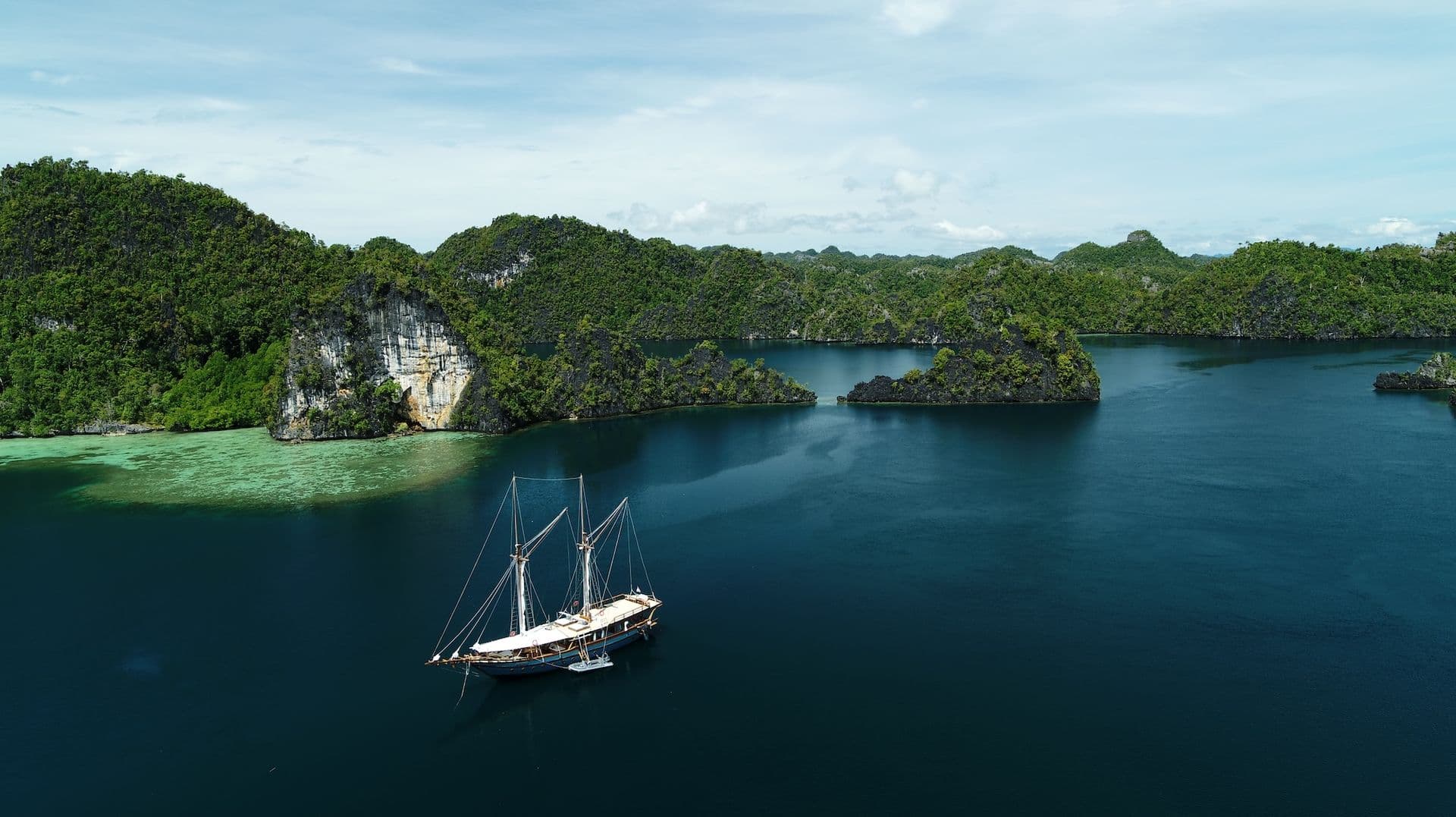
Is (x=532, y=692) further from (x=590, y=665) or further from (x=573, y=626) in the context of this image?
(x=573, y=626)

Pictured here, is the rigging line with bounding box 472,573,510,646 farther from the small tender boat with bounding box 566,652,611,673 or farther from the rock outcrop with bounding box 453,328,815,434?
the rock outcrop with bounding box 453,328,815,434

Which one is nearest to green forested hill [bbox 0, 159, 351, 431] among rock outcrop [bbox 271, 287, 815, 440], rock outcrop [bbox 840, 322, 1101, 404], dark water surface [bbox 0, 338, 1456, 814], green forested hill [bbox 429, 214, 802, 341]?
rock outcrop [bbox 271, 287, 815, 440]

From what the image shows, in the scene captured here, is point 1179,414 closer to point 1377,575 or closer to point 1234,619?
point 1377,575

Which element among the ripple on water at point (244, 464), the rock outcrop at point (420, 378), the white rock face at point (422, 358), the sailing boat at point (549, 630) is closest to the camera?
the sailing boat at point (549, 630)

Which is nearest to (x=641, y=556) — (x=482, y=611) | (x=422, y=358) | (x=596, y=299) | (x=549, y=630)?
(x=482, y=611)

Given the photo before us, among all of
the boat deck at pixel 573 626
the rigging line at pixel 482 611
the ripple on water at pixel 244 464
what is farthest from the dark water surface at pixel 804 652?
the ripple on water at pixel 244 464

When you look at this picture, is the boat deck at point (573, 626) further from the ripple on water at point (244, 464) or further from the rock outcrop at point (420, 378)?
the rock outcrop at point (420, 378)
